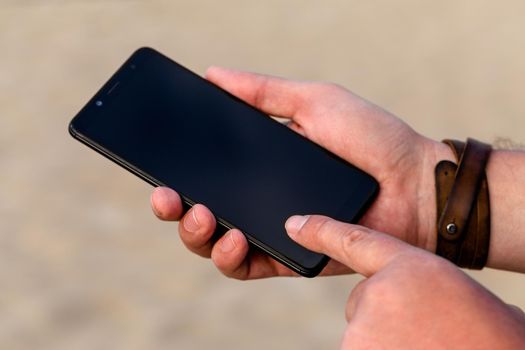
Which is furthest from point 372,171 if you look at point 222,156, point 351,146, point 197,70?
point 197,70

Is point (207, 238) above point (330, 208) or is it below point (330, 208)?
below

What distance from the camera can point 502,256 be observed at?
72.5 inches

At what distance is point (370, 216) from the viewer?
6.18 feet

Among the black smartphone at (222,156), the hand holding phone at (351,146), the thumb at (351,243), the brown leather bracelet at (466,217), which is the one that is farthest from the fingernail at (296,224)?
the brown leather bracelet at (466,217)

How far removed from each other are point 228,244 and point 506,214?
0.66m

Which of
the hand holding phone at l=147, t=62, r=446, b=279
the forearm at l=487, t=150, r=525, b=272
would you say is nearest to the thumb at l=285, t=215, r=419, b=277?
the hand holding phone at l=147, t=62, r=446, b=279

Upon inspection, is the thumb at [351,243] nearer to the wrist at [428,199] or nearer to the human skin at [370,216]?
the human skin at [370,216]

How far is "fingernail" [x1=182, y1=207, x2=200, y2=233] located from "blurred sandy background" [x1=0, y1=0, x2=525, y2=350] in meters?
0.69

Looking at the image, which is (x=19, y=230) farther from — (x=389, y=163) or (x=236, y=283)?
(x=389, y=163)

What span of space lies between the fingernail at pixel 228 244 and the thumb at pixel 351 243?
0.20 meters

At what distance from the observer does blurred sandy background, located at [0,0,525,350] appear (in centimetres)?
235

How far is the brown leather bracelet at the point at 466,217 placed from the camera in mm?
1806

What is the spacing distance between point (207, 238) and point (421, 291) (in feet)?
2.08

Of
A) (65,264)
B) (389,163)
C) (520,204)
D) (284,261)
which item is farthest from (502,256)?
(65,264)
